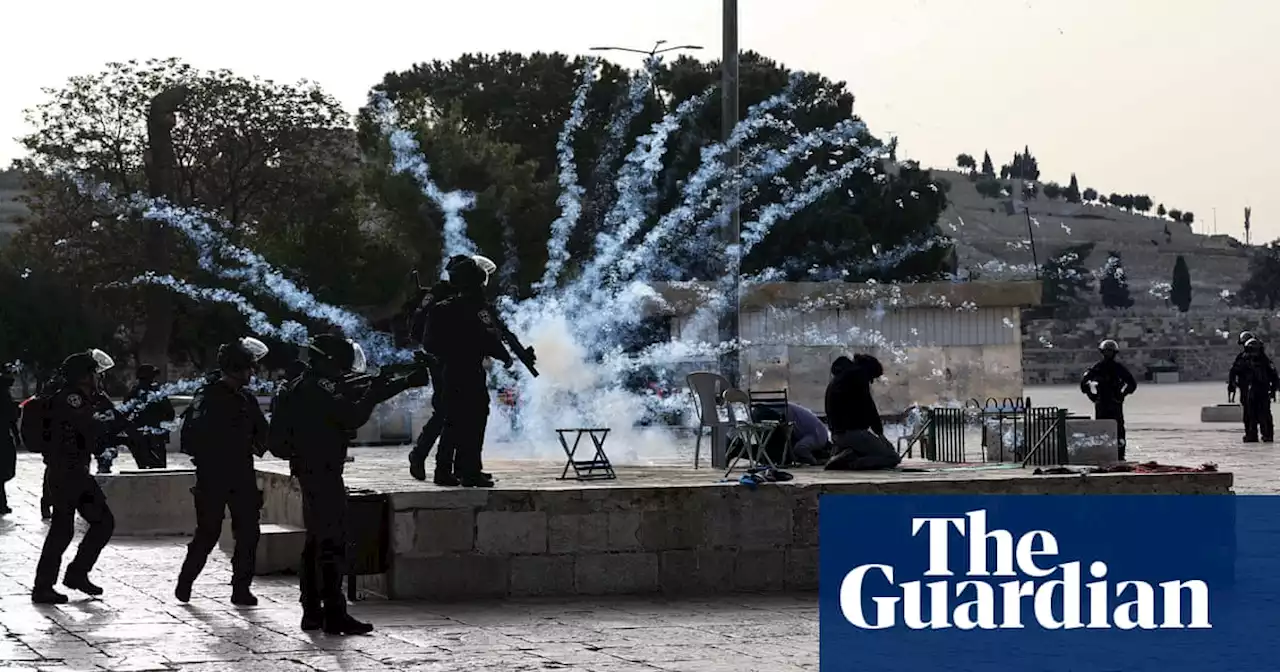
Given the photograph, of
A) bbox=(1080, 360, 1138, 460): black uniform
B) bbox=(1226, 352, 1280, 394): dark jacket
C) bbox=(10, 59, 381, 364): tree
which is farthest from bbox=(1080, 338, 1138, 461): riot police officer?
bbox=(10, 59, 381, 364): tree

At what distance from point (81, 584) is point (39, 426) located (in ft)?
3.37

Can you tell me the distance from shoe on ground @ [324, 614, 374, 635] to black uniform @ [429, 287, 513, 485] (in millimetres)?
2420

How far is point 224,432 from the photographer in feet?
40.1

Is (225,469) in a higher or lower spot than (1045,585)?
higher

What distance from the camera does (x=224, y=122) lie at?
4703 cm

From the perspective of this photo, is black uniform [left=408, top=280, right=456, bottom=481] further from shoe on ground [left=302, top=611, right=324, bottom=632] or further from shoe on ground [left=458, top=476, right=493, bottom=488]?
shoe on ground [left=302, top=611, right=324, bottom=632]

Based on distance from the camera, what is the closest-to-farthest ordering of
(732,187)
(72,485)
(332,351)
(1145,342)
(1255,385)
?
1. (332,351)
2. (72,485)
3. (732,187)
4. (1255,385)
5. (1145,342)

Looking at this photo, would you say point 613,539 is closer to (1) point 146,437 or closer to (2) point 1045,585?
(2) point 1045,585

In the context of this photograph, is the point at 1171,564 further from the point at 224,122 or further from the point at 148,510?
the point at 224,122

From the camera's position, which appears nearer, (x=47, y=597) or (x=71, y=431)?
(x=47, y=597)

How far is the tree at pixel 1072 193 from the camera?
577 ft

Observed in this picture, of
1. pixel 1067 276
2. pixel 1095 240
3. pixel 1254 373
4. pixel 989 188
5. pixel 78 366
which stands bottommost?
pixel 78 366

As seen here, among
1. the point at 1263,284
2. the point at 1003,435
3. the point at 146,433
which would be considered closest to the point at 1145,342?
the point at 1263,284

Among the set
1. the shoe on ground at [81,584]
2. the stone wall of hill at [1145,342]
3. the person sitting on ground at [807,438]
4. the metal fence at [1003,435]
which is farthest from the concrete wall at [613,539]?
the stone wall of hill at [1145,342]
